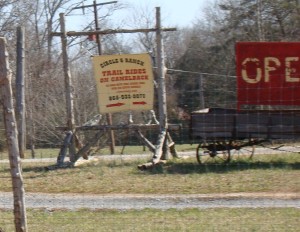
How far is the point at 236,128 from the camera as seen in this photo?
17891mm

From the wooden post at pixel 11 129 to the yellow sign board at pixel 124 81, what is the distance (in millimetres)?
11615

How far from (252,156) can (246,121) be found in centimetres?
142

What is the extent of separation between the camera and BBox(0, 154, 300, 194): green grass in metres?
14.2

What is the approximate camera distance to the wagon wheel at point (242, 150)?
60.4ft

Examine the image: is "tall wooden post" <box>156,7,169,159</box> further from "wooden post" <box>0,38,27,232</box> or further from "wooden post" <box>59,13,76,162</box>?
"wooden post" <box>0,38,27,232</box>

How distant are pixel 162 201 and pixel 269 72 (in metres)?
5.91

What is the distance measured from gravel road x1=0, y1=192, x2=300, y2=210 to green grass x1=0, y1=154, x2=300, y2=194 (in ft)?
2.15

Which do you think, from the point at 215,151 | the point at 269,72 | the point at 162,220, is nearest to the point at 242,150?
the point at 215,151

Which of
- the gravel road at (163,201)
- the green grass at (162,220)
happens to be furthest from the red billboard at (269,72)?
the green grass at (162,220)

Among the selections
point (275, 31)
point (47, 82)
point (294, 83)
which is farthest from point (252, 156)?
point (275, 31)

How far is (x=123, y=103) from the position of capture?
18938 mm

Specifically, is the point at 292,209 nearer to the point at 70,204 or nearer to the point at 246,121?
the point at 70,204

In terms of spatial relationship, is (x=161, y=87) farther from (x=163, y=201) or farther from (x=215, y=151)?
(x=163, y=201)

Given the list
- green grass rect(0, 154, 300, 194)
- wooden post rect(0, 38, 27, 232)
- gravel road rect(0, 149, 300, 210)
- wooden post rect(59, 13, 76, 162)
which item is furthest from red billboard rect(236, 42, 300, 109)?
wooden post rect(0, 38, 27, 232)
